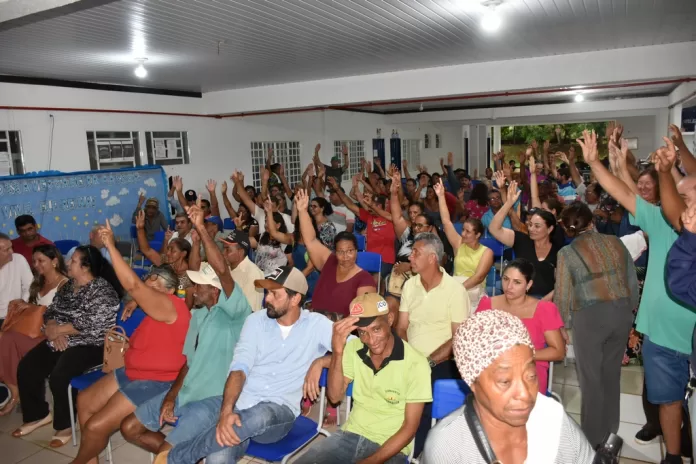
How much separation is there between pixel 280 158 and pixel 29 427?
9441 mm

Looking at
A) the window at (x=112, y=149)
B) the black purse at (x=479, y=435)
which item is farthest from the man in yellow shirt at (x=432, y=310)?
the window at (x=112, y=149)

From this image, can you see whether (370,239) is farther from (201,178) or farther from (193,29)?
(201,178)

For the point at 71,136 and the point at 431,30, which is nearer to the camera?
the point at 431,30

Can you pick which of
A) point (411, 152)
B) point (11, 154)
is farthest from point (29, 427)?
point (411, 152)

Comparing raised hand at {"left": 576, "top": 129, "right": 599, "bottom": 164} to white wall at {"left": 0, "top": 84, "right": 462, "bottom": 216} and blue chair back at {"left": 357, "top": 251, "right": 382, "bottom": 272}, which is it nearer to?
blue chair back at {"left": 357, "top": 251, "right": 382, "bottom": 272}

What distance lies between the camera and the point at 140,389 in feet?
10.7

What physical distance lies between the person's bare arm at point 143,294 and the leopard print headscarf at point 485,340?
2.18m

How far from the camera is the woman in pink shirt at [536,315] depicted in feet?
9.46

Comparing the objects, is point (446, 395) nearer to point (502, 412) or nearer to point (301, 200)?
point (502, 412)

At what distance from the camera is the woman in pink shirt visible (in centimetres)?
288

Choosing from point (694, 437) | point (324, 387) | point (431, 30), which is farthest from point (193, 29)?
point (694, 437)

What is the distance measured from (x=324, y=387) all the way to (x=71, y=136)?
701cm

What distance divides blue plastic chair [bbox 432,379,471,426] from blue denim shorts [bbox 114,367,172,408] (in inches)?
68.1

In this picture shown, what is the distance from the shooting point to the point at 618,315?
9.58ft
